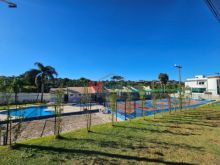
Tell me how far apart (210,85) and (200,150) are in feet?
131

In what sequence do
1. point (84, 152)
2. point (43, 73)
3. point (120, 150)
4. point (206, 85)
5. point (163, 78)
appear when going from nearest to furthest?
point (84, 152) → point (120, 150) → point (43, 73) → point (206, 85) → point (163, 78)

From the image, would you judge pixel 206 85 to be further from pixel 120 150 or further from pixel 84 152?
pixel 84 152

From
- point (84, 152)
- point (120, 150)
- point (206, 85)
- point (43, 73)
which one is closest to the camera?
point (84, 152)

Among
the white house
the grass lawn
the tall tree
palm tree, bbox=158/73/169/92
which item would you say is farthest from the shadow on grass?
palm tree, bbox=158/73/169/92

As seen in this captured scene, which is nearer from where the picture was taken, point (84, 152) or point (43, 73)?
point (84, 152)

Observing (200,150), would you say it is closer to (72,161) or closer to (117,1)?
(72,161)

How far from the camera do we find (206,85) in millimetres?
39688

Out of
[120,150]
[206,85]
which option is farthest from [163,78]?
[120,150]

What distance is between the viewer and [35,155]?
426 centimetres

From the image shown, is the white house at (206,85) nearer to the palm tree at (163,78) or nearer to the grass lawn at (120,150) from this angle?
the palm tree at (163,78)

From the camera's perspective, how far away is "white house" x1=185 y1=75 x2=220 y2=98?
34.5m

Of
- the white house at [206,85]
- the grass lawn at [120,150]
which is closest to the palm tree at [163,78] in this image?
the white house at [206,85]

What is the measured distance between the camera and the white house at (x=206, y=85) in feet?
113

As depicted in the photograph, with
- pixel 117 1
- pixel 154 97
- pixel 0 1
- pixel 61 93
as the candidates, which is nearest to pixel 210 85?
pixel 154 97
